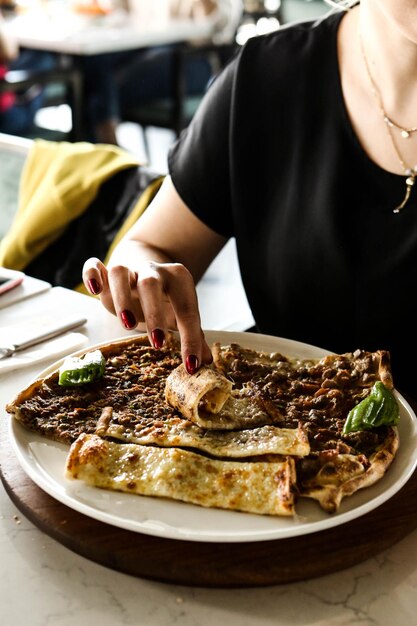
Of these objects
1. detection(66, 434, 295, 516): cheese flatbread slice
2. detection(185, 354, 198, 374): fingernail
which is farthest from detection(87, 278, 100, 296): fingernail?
detection(66, 434, 295, 516): cheese flatbread slice

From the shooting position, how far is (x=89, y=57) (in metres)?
5.36

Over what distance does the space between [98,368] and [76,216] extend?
1.23 metres

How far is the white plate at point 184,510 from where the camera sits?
2.78 ft

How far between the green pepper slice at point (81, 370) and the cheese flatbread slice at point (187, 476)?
6.5 inches

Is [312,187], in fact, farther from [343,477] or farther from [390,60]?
[343,477]

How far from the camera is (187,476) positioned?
927 millimetres

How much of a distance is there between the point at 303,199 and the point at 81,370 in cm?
67

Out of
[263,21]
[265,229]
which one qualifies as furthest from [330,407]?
[263,21]

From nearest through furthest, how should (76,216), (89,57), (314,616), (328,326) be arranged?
(314,616)
(328,326)
(76,216)
(89,57)

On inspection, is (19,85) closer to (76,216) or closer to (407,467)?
(76,216)

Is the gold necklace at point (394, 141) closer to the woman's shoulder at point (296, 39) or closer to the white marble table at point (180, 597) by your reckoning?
the woman's shoulder at point (296, 39)

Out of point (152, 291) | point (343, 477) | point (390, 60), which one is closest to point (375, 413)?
point (343, 477)

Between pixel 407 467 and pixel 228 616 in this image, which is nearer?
pixel 228 616

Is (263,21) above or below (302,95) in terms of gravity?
below
